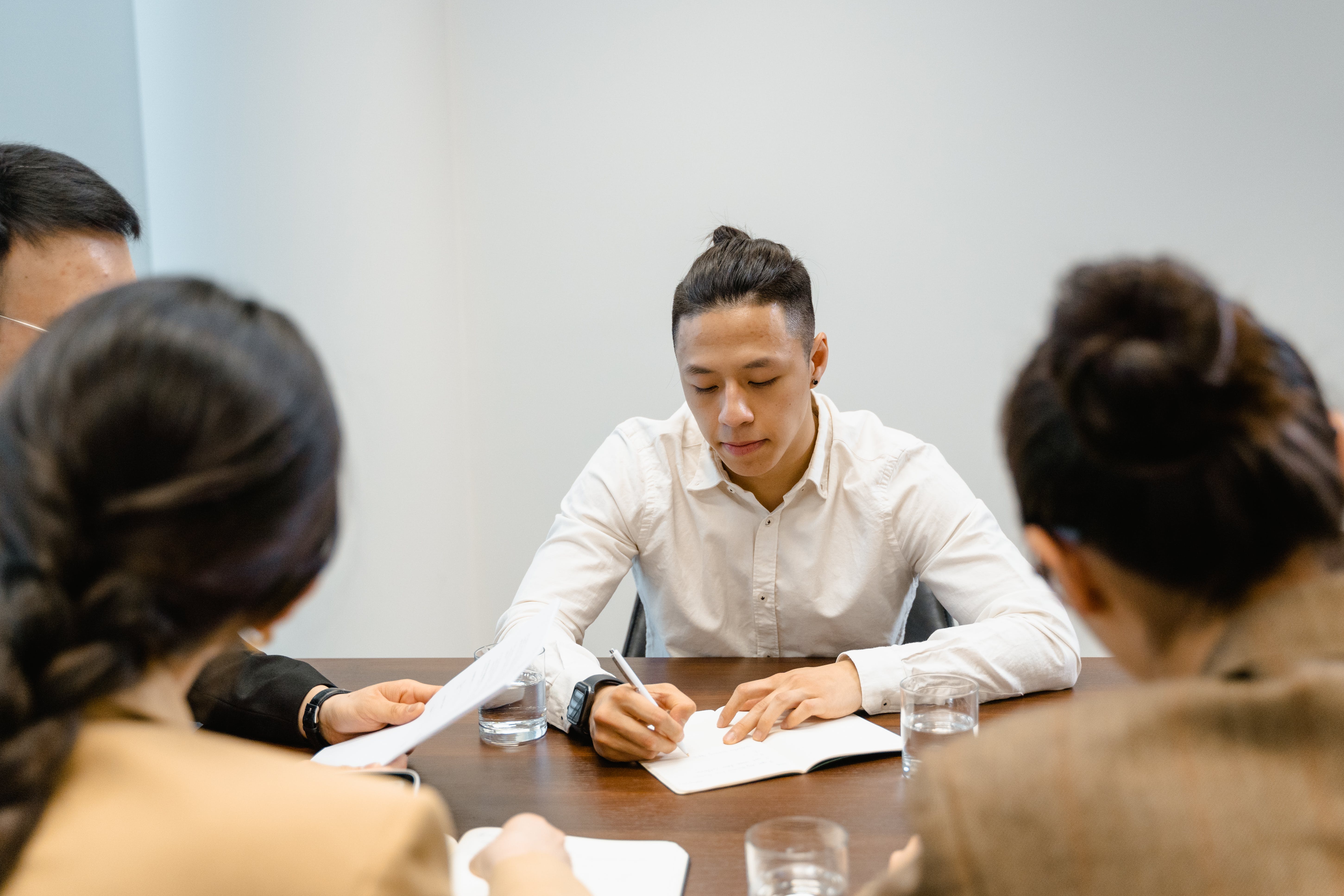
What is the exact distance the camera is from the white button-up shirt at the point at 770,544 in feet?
6.39

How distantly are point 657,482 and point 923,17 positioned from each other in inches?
70.8

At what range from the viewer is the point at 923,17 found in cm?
296

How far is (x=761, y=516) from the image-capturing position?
208cm

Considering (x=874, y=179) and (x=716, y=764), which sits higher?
(x=874, y=179)

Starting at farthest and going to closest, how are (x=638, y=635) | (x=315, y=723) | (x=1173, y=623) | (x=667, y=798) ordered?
(x=638, y=635) → (x=315, y=723) → (x=667, y=798) → (x=1173, y=623)

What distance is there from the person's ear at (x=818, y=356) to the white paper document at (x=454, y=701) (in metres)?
0.86

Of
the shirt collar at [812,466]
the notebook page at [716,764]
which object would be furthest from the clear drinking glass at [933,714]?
the shirt collar at [812,466]

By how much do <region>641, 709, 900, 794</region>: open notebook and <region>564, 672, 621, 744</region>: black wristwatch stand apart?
0.42 feet

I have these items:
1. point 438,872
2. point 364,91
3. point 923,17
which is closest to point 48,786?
point 438,872

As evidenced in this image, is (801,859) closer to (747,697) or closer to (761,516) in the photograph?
(747,697)

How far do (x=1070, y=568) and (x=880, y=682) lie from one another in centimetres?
73

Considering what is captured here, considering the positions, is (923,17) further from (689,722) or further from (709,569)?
(689,722)

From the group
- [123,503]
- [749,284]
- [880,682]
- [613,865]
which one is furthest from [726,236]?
[123,503]

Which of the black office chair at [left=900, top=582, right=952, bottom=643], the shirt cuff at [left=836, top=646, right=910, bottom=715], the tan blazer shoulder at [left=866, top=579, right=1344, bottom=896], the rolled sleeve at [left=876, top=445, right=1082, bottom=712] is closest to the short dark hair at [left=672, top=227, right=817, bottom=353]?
the rolled sleeve at [left=876, top=445, right=1082, bottom=712]
